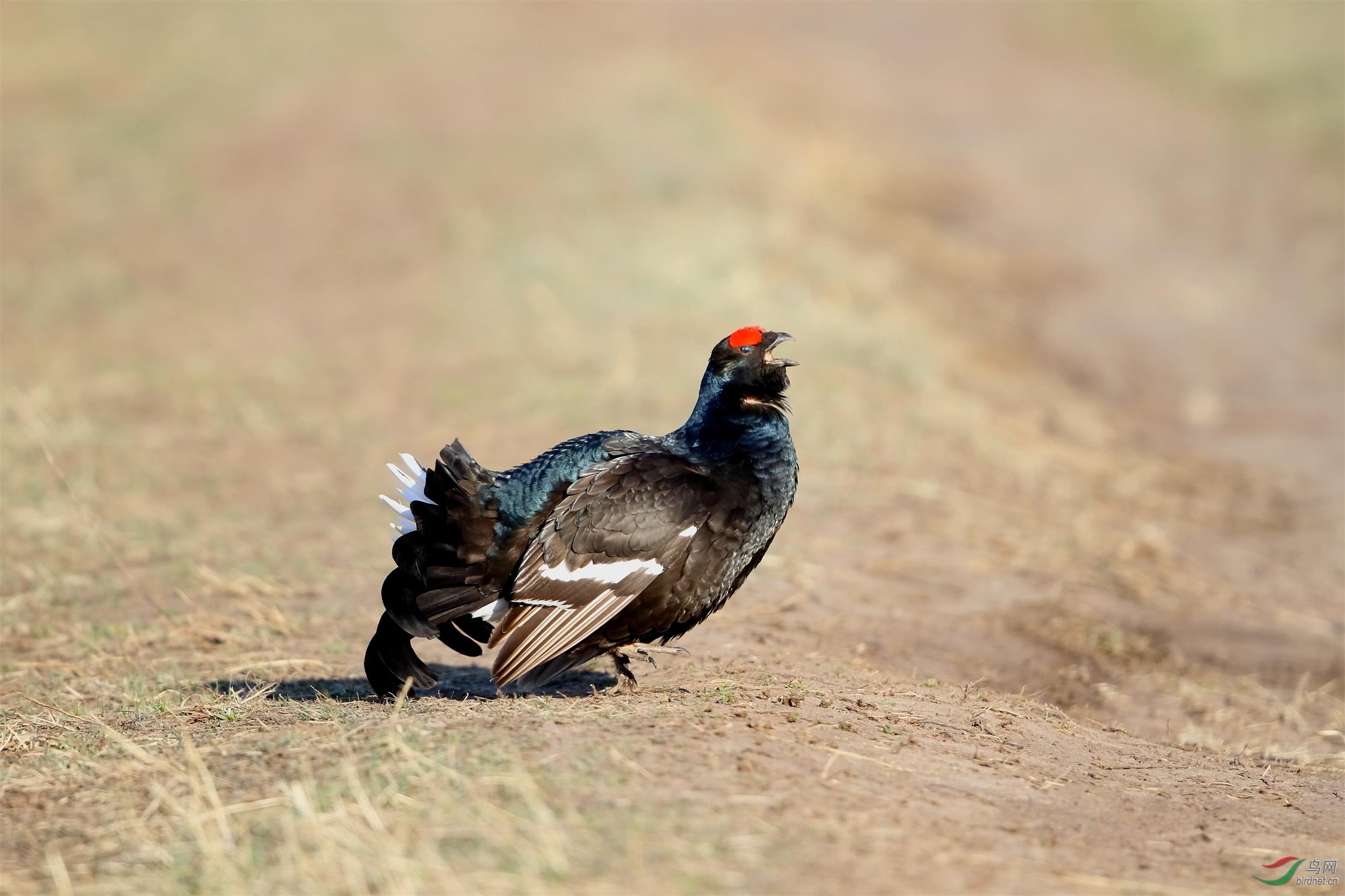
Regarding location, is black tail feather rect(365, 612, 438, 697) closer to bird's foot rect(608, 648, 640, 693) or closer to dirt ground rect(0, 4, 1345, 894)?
dirt ground rect(0, 4, 1345, 894)

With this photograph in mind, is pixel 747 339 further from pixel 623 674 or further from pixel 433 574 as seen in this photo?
pixel 433 574

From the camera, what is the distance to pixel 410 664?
5762mm

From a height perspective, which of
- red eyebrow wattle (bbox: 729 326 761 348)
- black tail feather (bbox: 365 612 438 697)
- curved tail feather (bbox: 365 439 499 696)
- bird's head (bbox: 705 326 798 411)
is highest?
red eyebrow wattle (bbox: 729 326 761 348)

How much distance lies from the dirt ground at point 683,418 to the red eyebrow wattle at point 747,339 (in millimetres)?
1464

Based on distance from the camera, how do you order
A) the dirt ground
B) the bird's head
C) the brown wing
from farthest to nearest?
the bird's head, the brown wing, the dirt ground

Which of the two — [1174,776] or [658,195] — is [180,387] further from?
[1174,776]

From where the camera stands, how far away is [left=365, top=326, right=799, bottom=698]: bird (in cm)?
550

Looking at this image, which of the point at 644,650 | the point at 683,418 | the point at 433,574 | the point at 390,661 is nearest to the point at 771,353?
the point at 644,650

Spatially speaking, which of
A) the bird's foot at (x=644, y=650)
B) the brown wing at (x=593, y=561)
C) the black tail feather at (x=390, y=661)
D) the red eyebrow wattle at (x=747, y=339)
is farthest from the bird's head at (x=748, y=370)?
the black tail feather at (x=390, y=661)

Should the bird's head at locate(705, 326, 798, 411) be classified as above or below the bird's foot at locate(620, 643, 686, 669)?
above

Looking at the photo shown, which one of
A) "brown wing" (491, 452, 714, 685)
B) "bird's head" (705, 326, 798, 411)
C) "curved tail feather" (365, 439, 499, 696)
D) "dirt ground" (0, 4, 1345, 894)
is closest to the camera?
"dirt ground" (0, 4, 1345, 894)

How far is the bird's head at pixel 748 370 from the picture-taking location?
19.6 ft

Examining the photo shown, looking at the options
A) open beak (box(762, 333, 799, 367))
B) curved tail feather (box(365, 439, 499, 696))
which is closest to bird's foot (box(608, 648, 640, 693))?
curved tail feather (box(365, 439, 499, 696))

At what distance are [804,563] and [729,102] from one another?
14.2m
